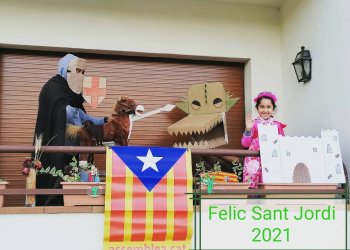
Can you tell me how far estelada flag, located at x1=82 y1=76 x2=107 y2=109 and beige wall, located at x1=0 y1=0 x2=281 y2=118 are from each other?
115cm

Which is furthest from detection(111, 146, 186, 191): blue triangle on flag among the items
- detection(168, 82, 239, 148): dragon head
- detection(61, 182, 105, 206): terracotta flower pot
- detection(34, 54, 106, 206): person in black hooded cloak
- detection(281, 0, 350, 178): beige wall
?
detection(281, 0, 350, 178): beige wall

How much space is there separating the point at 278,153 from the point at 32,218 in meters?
2.31

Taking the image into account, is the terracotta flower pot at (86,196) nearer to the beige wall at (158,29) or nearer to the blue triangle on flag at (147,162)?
the blue triangle on flag at (147,162)

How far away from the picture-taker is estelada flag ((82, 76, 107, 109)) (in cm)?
494

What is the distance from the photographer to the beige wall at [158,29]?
5871 millimetres

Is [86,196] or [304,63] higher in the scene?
[304,63]

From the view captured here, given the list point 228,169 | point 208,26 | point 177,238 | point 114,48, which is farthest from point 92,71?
point 177,238

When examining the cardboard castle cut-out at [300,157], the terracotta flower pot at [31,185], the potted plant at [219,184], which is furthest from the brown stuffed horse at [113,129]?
the cardboard castle cut-out at [300,157]

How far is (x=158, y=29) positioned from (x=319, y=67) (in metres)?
2.12

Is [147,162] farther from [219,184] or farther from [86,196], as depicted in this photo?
[219,184]

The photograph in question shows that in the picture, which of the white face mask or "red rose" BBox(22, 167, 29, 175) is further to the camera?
the white face mask

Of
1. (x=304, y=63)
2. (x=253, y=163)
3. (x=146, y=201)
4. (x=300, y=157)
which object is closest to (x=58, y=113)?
(x=146, y=201)

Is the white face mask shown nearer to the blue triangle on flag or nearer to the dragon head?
the blue triangle on flag

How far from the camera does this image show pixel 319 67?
5488mm
